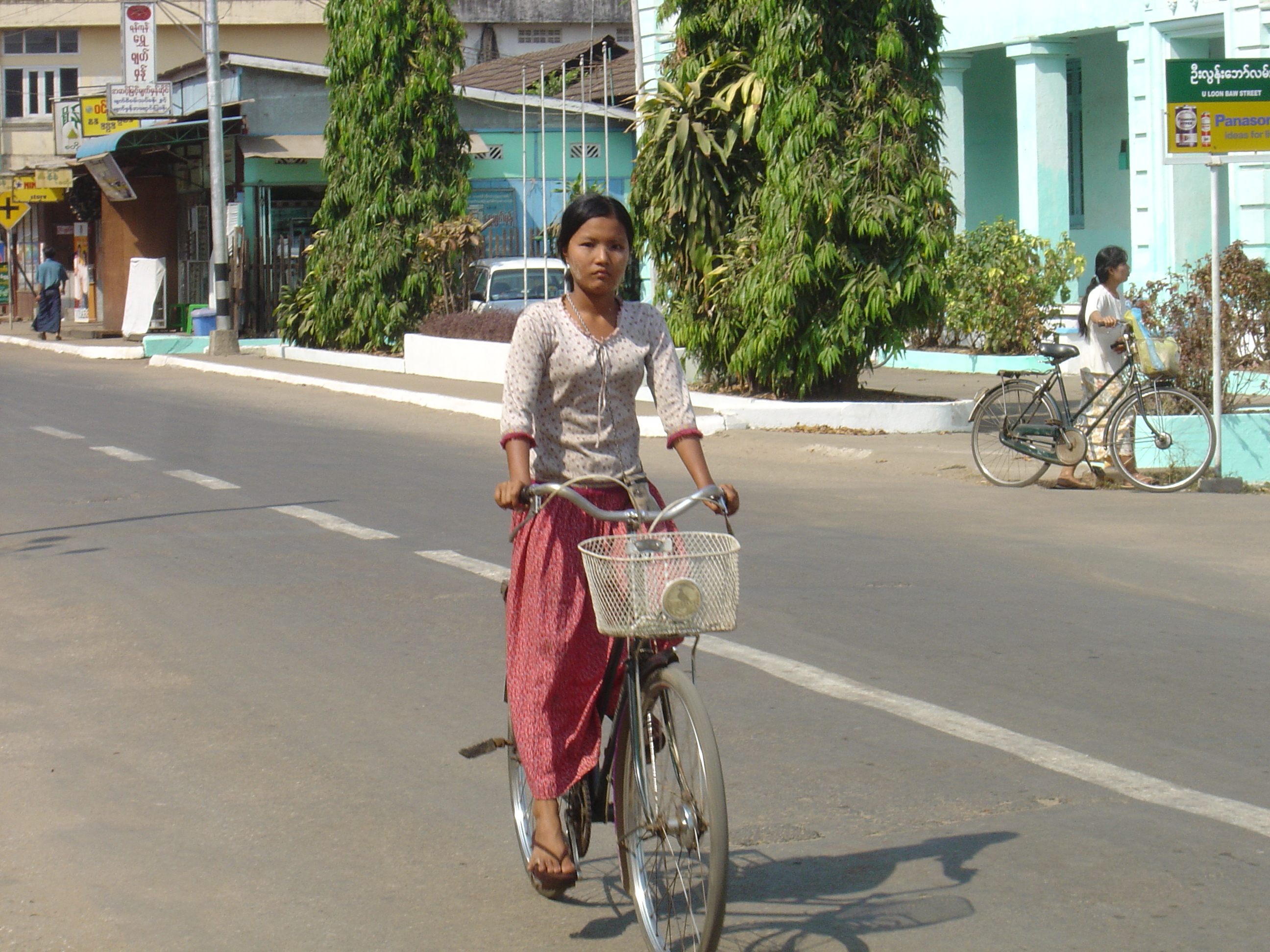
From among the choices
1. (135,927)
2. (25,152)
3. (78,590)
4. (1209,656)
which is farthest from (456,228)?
(25,152)

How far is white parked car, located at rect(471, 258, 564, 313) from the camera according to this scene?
2686 cm

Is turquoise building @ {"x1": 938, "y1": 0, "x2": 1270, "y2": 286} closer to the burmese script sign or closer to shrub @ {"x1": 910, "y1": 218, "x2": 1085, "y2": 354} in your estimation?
shrub @ {"x1": 910, "y1": 218, "x2": 1085, "y2": 354}

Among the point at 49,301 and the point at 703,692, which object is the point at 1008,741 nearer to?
the point at 703,692

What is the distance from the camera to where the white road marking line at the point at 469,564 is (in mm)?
8672

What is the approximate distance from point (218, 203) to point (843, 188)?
1528cm

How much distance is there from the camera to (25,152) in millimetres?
54281

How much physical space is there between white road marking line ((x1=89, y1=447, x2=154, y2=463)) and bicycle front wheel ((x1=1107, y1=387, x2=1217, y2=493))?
7.98m

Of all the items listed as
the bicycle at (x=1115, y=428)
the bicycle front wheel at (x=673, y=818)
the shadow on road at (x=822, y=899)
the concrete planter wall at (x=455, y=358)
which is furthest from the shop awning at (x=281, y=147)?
the bicycle front wheel at (x=673, y=818)

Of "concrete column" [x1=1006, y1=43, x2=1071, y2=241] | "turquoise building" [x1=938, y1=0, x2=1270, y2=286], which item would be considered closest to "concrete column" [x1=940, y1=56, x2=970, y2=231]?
"turquoise building" [x1=938, y1=0, x2=1270, y2=286]

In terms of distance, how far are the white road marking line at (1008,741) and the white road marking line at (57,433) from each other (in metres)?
10.7

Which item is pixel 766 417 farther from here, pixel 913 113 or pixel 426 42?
pixel 426 42

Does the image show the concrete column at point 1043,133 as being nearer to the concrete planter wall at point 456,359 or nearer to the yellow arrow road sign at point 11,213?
the concrete planter wall at point 456,359

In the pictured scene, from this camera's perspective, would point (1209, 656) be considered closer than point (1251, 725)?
No

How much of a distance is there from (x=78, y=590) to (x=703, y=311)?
429 inches
